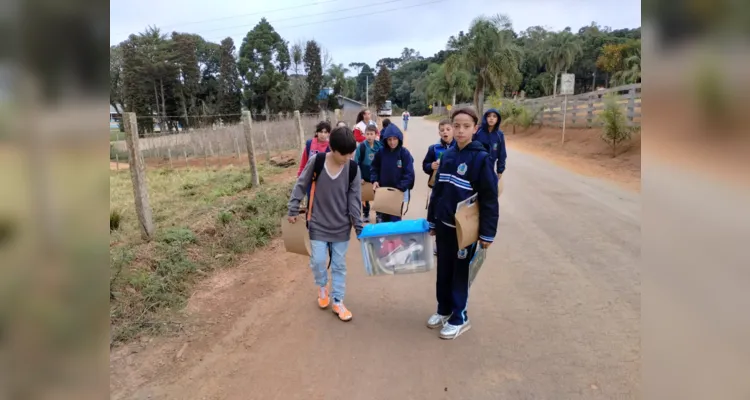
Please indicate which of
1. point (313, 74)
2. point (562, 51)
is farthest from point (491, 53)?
point (313, 74)

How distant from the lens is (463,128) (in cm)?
308

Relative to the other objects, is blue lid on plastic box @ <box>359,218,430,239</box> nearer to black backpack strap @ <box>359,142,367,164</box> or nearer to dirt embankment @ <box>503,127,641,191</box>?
black backpack strap @ <box>359,142,367,164</box>

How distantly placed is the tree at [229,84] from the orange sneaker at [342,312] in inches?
1507

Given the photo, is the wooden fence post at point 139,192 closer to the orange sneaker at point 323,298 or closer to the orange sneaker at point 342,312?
the orange sneaker at point 323,298

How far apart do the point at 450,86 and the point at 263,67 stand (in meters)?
17.9

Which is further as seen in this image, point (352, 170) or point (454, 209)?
point (352, 170)

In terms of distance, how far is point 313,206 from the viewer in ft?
11.8

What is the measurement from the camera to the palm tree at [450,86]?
31628 mm

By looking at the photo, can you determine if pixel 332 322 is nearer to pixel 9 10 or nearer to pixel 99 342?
pixel 99 342

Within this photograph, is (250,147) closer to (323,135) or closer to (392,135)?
(323,135)

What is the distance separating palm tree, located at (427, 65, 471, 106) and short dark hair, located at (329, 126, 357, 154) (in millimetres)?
27014

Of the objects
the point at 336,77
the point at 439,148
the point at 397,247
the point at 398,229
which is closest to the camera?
the point at 398,229

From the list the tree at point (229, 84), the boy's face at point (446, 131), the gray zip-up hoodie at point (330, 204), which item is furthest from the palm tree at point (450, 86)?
the gray zip-up hoodie at point (330, 204)

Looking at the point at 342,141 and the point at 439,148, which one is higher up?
the point at 342,141
